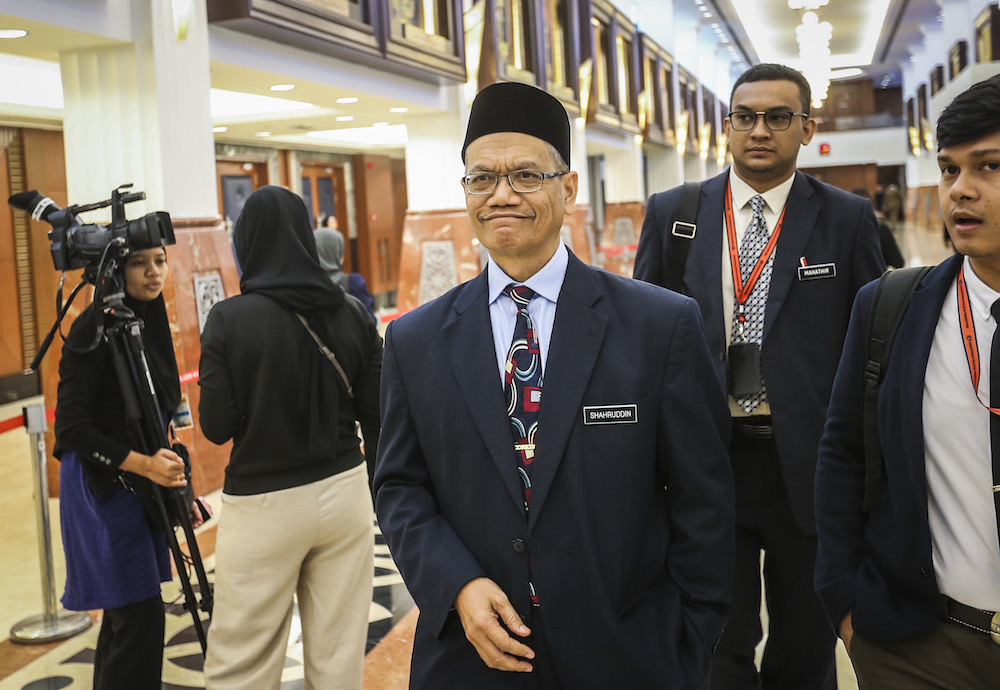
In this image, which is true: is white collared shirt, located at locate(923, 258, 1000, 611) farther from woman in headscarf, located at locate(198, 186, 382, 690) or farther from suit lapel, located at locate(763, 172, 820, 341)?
woman in headscarf, located at locate(198, 186, 382, 690)

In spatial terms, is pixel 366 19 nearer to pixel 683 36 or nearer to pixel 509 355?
pixel 509 355

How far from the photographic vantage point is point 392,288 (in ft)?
63.6

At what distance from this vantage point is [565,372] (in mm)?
1680

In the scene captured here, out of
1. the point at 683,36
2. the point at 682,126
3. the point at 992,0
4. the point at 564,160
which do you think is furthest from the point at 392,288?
the point at 564,160

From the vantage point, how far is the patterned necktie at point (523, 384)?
5.56ft

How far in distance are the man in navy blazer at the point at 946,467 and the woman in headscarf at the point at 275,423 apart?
157cm

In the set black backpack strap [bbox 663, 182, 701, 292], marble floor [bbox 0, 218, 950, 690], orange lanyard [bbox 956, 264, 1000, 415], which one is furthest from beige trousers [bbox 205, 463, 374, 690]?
orange lanyard [bbox 956, 264, 1000, 415]

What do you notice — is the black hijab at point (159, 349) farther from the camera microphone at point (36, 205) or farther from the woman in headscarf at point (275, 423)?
the woman in headscarf at point (275, 423)

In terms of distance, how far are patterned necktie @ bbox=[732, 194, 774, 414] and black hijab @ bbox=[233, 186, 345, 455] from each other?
1195 millimetres

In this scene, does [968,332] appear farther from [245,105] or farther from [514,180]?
[245,105]

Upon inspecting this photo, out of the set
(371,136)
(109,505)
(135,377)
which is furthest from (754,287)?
(371,136)

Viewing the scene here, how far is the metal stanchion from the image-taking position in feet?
13.5

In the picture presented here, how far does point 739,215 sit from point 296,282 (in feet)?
4.25

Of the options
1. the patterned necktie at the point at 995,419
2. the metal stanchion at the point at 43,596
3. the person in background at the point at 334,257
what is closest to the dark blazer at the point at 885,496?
the patterned necktie at the point at 995,419
